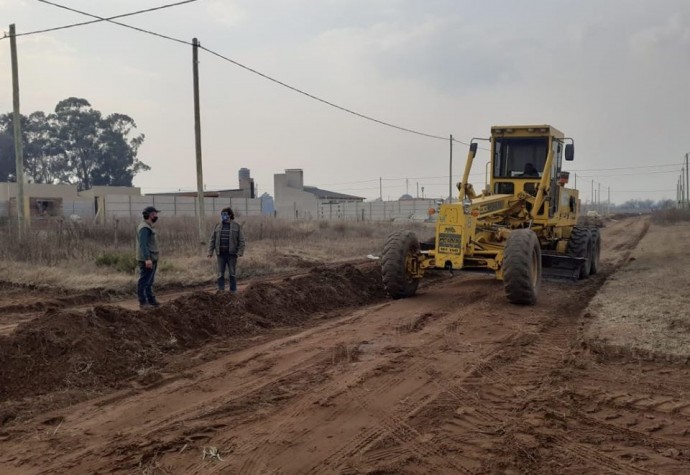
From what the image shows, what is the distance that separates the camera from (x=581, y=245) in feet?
45.9

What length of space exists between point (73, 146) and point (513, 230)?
60.2 meters

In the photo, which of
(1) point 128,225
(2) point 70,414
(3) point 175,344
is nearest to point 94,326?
(3) point 175,344

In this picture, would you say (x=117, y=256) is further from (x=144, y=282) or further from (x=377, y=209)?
(x=377, y=209)

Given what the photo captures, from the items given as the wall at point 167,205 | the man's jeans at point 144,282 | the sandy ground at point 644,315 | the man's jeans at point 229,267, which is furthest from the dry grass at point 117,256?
the wall at point 167,205

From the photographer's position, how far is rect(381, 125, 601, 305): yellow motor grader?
1065cm

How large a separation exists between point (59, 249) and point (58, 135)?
50305 mm

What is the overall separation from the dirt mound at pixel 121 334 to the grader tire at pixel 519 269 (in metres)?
3.20

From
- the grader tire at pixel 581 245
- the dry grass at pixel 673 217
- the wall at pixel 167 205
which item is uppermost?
the wall at pixel 167 205

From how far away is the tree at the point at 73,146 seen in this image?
60781mm

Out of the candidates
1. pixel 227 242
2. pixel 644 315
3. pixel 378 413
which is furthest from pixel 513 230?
pixel 378 413

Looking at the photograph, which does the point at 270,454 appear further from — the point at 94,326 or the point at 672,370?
the point at 672,370

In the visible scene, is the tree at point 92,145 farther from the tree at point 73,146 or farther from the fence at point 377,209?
the fence at point 377,209

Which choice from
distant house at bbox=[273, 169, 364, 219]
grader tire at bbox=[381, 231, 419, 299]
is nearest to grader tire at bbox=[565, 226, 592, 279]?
grader tire at bbox=[381, 231, 419, 299]

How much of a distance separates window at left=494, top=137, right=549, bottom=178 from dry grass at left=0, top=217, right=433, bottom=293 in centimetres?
712
